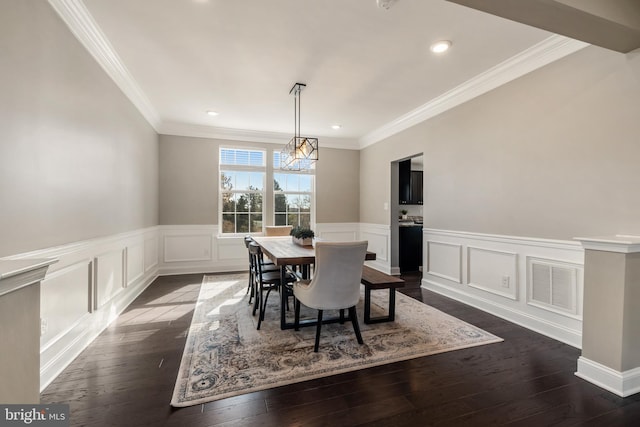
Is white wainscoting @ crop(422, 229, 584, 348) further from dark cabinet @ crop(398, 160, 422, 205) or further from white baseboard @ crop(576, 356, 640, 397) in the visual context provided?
dark cabinet @ crop(398, 160, 422, 205)

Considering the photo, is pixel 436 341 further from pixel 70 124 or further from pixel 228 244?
pixel 228 244

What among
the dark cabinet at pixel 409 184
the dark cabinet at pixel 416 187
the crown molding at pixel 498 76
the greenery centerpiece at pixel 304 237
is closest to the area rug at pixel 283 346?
the greenery centerpiece at pixel 304 237

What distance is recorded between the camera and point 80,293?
7.84 ft

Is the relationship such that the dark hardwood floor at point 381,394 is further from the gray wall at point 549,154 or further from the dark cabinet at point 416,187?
the dark cabinet at point 416,187

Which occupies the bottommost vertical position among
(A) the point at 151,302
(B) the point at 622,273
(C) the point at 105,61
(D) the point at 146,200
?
(A) the point at 151,302

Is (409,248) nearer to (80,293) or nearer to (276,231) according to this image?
(276,231)

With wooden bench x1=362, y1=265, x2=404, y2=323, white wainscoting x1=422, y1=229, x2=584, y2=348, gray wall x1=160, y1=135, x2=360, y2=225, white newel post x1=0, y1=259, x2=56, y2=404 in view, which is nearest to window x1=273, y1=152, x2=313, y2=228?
gray wall x1=160, y1=135, x2=360, y2=225

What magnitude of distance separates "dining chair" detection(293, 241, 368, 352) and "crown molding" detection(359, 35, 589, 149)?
2.45 metres

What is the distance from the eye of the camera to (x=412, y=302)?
3.61 meters

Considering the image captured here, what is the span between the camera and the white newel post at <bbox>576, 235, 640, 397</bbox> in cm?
185

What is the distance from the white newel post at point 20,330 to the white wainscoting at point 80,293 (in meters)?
0.86

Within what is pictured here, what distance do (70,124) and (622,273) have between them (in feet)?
13.3

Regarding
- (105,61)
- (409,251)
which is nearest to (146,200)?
(105,61)

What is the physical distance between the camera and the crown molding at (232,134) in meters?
5.16
